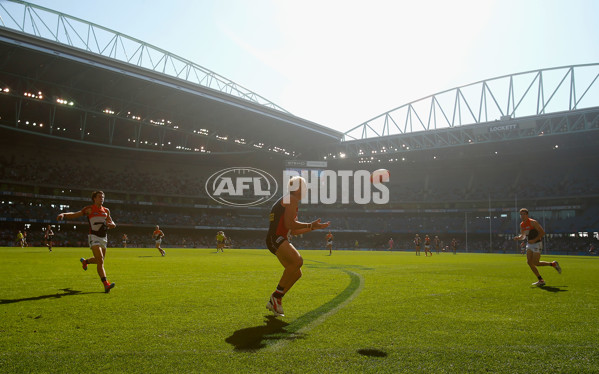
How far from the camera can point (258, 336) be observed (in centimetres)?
527

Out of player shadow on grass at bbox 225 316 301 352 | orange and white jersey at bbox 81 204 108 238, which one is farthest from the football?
player shadow on grass at bbox 225 316 301 352

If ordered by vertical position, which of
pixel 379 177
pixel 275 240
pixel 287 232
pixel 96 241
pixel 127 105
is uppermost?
pixel 127 105

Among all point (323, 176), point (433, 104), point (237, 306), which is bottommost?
point (237, 306)

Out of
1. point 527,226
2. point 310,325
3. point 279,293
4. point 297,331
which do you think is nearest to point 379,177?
point 527,226

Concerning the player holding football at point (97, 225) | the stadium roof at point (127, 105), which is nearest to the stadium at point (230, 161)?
the stadium roof at point (127, 105)

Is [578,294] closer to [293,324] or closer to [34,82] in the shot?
[293,324]

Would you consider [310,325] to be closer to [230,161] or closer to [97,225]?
[97,225]

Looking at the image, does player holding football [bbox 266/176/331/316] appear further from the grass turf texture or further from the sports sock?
the grass turf texture

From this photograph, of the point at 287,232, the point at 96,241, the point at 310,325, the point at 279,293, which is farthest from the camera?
the point at 96,241

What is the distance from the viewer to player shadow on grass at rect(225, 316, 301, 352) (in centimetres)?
477

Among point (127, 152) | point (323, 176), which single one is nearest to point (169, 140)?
point (127, 152)

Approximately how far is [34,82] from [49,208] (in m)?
17.3

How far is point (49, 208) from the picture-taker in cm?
5541

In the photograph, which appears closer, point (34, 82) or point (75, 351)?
point (75, 351)
